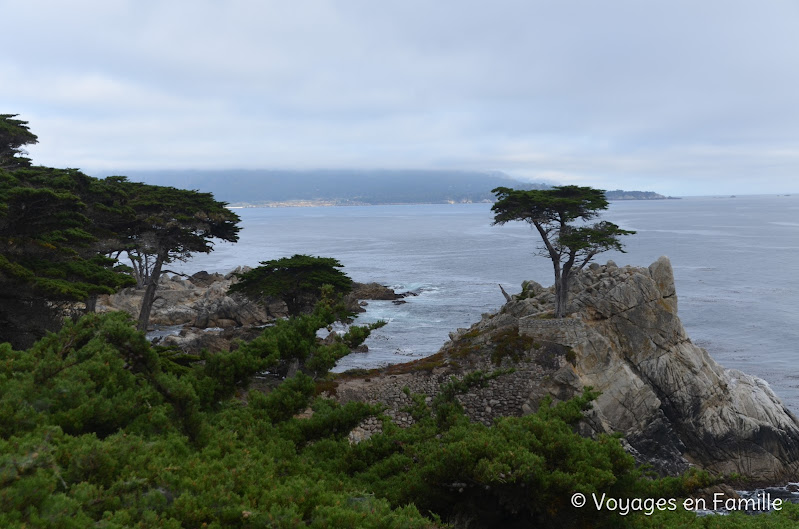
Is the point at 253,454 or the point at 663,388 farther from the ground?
the point at 253,454

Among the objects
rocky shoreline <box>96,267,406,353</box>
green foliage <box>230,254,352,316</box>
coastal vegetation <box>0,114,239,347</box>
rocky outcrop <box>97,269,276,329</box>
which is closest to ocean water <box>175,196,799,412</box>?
rocky shoreline <box>96,267,406,353</box>

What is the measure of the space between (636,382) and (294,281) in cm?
1443

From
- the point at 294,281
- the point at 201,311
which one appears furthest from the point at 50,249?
the point at 201,311

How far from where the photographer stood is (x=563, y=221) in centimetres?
2675

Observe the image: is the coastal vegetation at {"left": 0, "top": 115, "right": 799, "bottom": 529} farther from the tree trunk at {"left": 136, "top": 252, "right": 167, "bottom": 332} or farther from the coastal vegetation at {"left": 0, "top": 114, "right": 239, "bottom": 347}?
the tree trunk at {"left": 136, "top": 252, "right": 167, "bottom": 332}

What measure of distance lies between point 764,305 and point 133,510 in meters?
53.6

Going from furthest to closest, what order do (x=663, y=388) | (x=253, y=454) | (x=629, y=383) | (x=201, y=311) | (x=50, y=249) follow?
1. (x=201, y=311)
2. (x=663, y=388)
3. (x=629, y=383)
4. (x=50, y=249)
5. (x=253, y=454)

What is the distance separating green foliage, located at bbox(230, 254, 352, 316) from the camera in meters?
21.8

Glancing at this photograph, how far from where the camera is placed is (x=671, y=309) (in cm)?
2409

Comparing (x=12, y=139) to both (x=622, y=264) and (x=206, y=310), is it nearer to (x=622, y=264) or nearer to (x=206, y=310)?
(x=206, y=310)

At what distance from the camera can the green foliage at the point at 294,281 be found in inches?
859

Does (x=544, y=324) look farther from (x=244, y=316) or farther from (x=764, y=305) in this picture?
(x=764, y=305)

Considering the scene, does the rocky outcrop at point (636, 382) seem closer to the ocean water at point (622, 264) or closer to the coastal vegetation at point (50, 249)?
the ocean water at point (622, 264)

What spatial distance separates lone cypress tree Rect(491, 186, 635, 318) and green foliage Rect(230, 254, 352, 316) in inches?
393
